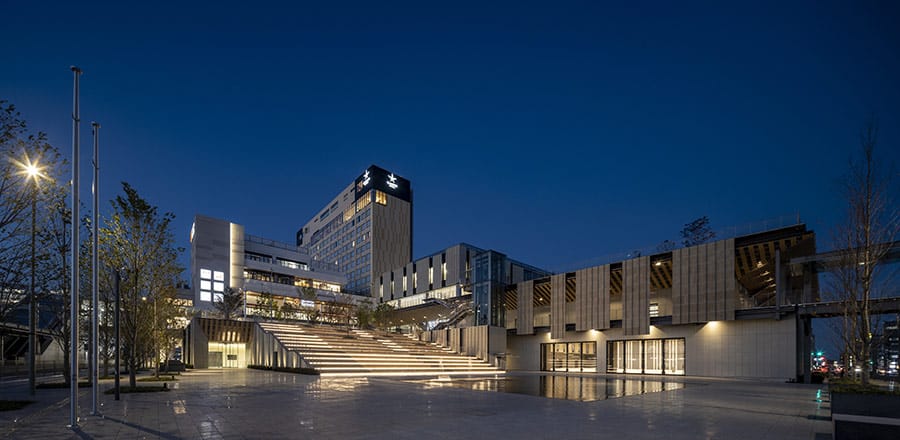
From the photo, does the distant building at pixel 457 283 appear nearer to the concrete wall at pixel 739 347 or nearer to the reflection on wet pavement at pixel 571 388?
the concrete wall at pixel 739 347

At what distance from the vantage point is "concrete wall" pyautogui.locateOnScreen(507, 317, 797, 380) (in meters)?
28.3

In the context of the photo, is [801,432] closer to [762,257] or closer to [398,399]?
[398,399]

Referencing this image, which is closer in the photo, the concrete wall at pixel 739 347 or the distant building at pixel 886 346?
the distant building at pixel 886 346

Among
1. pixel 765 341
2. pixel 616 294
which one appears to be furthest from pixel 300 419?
pixel 616 294

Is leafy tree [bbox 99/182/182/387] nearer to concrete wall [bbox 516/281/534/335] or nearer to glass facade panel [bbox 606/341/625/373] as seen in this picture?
concrete wall [bbox 516/281/534/335]

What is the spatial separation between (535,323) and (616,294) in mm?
7439

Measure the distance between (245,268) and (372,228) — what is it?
111 feet

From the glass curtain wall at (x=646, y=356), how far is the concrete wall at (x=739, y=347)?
2.38 ft

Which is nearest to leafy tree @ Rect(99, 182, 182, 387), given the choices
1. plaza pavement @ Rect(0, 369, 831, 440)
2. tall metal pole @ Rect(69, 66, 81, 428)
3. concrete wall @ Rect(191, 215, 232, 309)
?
plaza pavement @ Rect(0, 369, 831, 440)

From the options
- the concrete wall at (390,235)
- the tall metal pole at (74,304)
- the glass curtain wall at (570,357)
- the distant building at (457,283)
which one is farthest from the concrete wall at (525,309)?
the concrete wall at (390,235)

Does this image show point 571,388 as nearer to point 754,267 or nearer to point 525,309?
point 754,267

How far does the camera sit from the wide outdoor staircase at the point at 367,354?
30.2 m

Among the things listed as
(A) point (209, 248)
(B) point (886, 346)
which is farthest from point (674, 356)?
(A) point (209, 248)

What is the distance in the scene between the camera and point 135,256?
18.3 m
